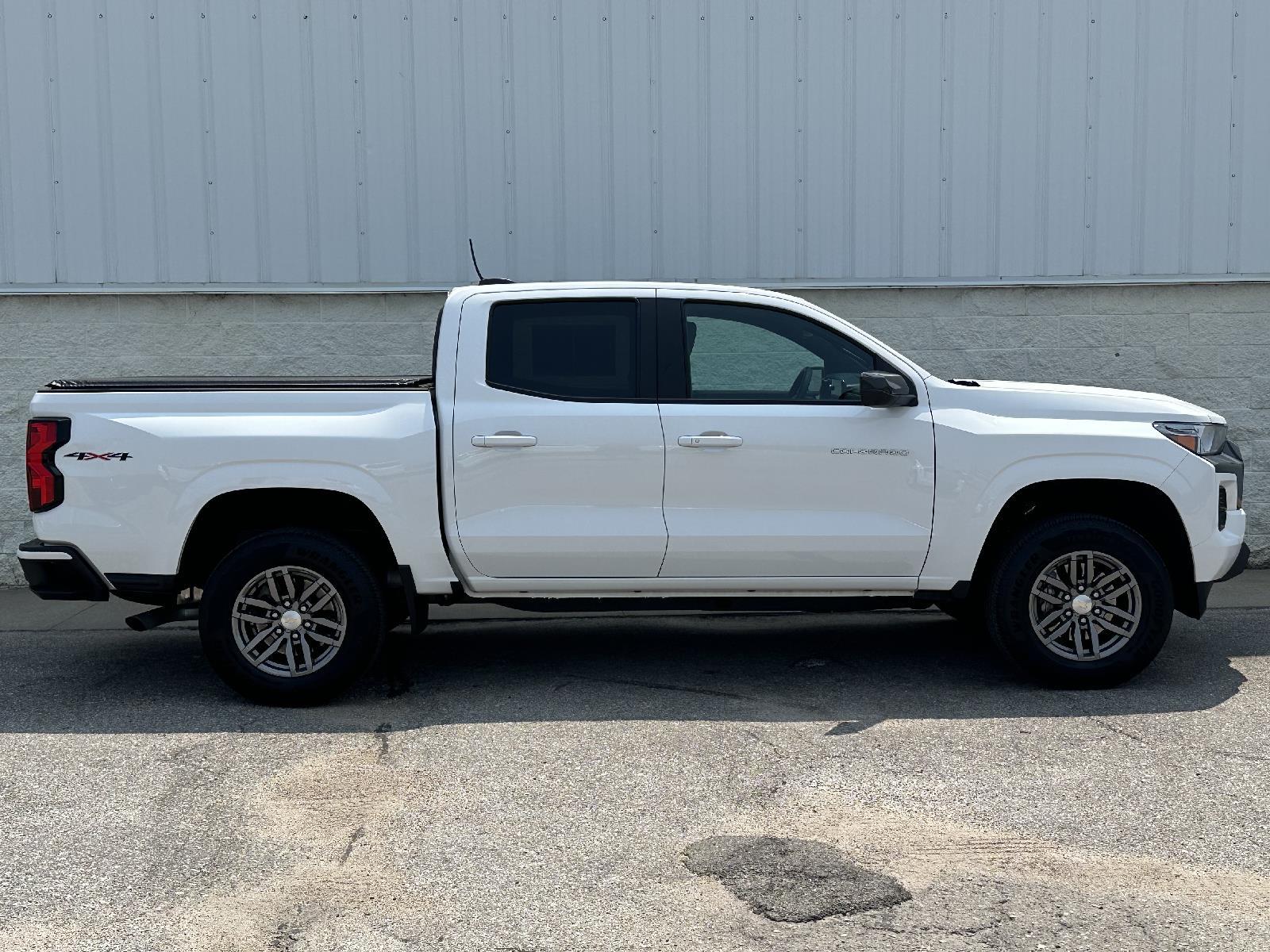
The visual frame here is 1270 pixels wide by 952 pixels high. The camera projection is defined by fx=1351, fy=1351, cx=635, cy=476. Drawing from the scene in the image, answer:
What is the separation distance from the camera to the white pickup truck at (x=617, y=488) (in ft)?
20.2

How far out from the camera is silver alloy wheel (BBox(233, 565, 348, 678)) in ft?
20.3

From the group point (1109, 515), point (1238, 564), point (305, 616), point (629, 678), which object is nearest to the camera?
point (305, 616)

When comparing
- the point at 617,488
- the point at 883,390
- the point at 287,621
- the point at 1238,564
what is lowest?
the point at 287,621

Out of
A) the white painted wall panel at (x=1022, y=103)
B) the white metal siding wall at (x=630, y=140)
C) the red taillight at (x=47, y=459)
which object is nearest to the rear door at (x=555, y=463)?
the red taillight at (x=47, y=459)

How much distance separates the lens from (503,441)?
6.16m

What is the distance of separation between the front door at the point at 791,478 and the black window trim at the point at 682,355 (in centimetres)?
1

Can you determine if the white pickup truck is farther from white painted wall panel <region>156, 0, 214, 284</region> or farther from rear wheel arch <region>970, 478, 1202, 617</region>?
white painted wall panel <region>156, 0, 214, 284</region>

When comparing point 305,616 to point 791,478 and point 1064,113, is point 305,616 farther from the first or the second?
point 1064,113

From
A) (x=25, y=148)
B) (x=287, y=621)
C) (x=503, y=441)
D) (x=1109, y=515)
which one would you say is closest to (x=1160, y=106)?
(x=1109, y=515)

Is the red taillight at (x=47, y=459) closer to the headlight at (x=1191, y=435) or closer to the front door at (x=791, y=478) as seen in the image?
the front door at (x=791, y=478)

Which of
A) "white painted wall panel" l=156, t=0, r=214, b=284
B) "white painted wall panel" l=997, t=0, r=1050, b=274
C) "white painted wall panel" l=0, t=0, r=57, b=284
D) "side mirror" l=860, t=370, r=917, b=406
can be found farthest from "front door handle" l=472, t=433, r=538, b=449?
"white painted wall panel" l=0, t=0, r=57, b=284

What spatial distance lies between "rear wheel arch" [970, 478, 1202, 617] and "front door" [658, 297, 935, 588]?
1.42ft

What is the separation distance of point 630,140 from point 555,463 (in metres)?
4.36

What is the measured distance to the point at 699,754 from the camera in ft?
17.9
